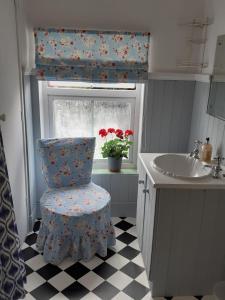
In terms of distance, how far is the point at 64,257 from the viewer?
226 cm

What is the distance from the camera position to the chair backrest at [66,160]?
241cm

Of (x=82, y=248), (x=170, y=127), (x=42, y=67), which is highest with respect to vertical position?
(x=42, y=67)

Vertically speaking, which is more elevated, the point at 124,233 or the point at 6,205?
the point at 6,205

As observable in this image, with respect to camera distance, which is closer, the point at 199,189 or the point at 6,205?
the point at 6,205

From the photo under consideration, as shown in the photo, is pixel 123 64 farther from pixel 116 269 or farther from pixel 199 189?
pixel 116 269

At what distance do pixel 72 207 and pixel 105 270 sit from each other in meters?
0.51

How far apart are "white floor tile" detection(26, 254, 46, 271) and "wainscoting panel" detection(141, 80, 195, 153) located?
1.24 m

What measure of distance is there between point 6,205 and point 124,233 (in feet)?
4.43

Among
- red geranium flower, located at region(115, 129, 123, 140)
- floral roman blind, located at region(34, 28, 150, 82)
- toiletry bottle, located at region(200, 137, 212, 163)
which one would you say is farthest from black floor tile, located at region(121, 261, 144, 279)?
floral roman blind, located at region(34, 28, 150, 82)

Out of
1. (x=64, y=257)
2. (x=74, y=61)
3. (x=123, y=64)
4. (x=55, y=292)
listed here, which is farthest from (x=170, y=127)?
(x=55, y=292)

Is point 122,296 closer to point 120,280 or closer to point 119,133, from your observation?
point 120,280

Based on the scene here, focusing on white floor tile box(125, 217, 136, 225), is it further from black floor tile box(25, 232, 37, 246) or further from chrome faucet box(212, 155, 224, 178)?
chrome faucet box(212, 155, 224, 178)

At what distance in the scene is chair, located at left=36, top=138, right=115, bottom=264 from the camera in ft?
7.04

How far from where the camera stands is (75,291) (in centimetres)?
198
